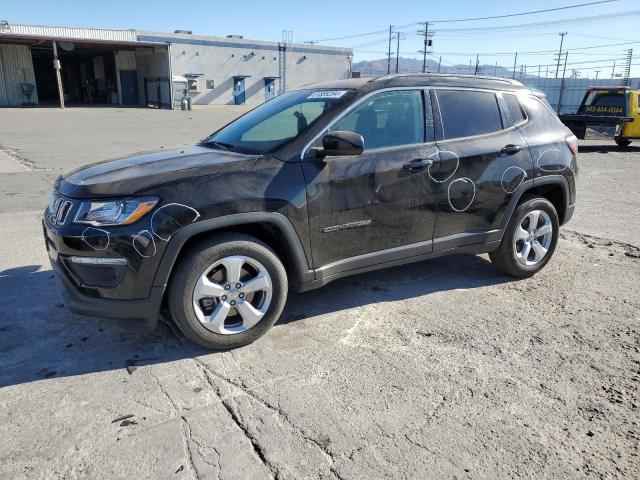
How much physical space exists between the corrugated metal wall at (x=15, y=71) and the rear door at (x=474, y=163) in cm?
3973

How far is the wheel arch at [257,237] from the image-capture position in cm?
313

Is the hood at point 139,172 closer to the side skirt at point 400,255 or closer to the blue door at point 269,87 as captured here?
the side skirt at point 400,255

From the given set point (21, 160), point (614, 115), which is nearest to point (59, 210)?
point (21, 160)

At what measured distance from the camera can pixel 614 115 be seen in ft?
51.9

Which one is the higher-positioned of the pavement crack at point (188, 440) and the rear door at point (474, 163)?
the rear door at point (474, 163)

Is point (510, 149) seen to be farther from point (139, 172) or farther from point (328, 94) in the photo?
point (139, 172)

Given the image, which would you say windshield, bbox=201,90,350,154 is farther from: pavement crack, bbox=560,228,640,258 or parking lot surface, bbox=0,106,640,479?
pavement crack, bbox=560,228,640,258

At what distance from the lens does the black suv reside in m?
3.12

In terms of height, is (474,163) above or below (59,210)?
above

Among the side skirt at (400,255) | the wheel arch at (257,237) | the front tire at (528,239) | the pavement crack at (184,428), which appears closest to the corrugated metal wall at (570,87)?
the front tire at (528,239)

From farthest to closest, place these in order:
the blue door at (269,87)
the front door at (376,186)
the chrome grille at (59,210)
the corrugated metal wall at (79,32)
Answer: the blue door at (269,87)
the corrugated metal wall at (79,32)
the front door at (376,186)
the chrome grille at (59,210)

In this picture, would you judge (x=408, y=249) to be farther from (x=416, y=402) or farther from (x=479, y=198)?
(x=416, y=402)

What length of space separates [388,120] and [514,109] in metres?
1.44

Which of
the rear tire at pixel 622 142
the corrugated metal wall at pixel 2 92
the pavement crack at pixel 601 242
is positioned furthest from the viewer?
the corrugated metal wall at pixel 2 92
